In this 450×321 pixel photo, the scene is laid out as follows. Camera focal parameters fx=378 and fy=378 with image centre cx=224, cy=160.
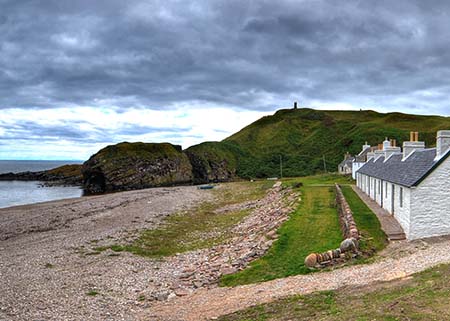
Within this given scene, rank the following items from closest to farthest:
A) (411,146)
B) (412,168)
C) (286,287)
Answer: (286,287), (412,168), (411,146)

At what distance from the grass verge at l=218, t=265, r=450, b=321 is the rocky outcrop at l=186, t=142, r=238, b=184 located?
339 feet

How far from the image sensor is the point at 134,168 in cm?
10125

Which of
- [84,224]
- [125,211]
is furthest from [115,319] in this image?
[125,211]

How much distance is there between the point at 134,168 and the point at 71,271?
81773 mm

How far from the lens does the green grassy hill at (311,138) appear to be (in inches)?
4936

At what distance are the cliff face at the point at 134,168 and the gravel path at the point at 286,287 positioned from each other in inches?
3011

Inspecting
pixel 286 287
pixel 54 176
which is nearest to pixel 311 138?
pixel 54 176

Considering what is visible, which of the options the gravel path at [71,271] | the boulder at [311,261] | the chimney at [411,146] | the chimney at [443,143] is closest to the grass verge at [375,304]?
the boulder at [311,261]

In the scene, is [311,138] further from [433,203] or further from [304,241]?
[304,241]

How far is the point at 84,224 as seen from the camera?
36.8 metres

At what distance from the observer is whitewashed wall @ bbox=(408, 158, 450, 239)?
69.6 ft

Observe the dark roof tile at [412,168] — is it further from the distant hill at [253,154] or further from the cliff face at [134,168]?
the cliff face at [134,168]

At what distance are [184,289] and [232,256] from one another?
15.8 feet

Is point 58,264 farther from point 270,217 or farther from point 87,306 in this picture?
point 270,217
